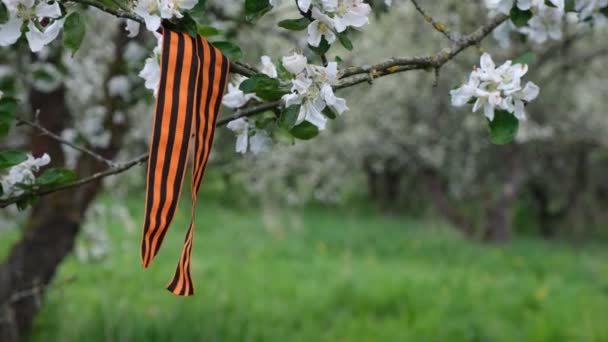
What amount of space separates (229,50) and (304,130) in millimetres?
189

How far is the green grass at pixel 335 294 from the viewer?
427 centimetres

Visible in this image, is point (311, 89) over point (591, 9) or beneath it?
beneath

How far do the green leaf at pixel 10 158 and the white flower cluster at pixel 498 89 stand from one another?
799 millimetres

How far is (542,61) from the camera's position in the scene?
779 cm

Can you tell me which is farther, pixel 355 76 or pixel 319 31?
pixel 355 76

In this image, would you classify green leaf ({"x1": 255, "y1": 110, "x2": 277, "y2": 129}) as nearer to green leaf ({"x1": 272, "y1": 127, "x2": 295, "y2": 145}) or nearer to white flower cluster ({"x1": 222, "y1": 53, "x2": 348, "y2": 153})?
green leaf ({"x1": 272, "y1": 127, "x2": 295, "y2": 145})

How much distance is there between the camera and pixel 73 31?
3.89 ft

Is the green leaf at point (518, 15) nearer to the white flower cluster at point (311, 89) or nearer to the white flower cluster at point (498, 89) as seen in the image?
the white flower cluster at point (498, 89)

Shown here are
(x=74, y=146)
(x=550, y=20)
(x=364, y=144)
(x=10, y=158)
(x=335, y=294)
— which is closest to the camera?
(x=10, y=158)

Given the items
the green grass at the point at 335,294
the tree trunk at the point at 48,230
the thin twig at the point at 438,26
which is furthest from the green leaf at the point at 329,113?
the tree trunk at the point at 48,230

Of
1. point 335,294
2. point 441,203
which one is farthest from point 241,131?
point 441,203

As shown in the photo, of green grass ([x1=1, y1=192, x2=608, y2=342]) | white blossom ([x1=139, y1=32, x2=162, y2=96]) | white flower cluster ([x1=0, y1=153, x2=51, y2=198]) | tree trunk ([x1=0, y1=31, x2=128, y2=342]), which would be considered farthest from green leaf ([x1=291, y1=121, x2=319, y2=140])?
tree trunk ([x1=0, y1=31, x2=128, y2=342])

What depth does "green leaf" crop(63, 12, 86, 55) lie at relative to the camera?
3.89ft

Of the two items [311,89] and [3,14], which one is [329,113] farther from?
[3,14]
